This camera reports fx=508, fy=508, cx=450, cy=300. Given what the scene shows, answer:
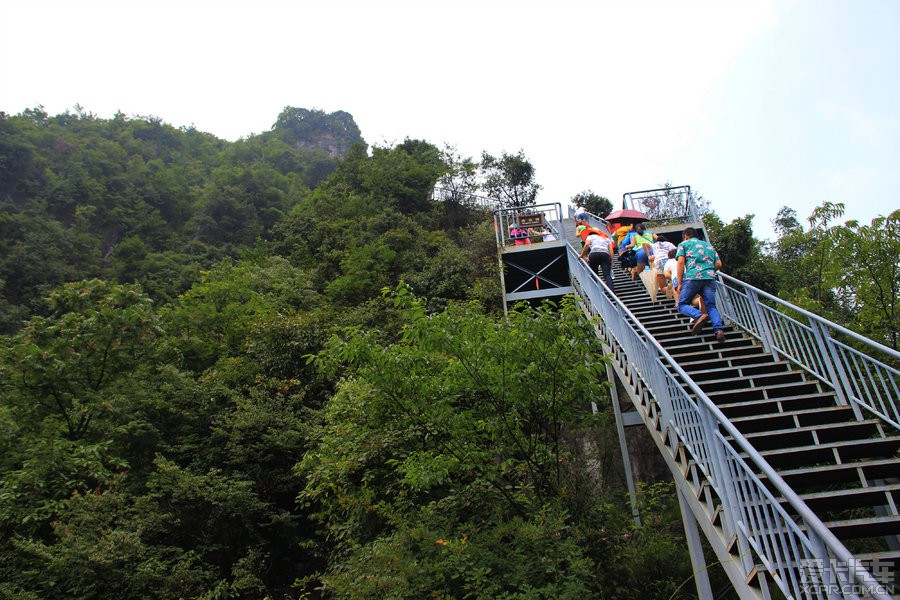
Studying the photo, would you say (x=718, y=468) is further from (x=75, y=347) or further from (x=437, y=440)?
(x=75, y=347)

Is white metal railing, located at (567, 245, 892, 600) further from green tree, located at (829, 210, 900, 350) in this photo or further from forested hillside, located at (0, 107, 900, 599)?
green tree, located at (829, 210, 900, 350)

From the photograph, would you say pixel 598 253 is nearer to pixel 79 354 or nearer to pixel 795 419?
pixel 795 419

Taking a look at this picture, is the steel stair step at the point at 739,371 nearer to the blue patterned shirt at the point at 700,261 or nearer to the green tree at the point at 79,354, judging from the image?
the blue patterned shirt at the point at 700,261

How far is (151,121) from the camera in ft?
197

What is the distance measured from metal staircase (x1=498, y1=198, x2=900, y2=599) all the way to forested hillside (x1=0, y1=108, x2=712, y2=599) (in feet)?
3.68

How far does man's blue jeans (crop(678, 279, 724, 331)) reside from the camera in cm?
719

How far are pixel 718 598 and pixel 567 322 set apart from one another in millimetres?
3955

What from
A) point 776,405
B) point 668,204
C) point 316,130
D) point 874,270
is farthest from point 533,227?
point 316,130

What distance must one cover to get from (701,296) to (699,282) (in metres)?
0.24

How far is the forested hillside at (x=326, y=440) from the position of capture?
5.90 m

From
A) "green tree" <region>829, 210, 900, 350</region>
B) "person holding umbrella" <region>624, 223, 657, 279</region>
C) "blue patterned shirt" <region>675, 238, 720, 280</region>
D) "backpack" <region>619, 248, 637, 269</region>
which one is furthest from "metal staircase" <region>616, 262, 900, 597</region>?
"green tree" <region>829, 210, 900, 350</region>

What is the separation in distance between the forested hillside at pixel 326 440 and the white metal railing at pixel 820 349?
241 cm

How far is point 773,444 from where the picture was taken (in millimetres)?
4945

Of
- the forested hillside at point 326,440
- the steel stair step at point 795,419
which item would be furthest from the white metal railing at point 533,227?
the steel stair step at point 795,419
